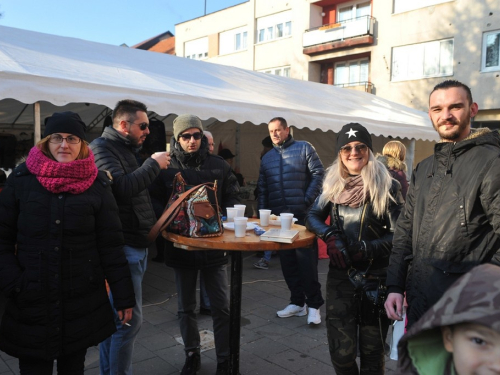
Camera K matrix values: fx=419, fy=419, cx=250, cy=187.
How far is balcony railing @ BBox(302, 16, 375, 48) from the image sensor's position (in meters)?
21.6

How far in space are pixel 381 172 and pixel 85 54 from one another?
5825mm

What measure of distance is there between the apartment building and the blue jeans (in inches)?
735

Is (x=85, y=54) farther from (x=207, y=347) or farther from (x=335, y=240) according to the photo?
(x=335, y=240)

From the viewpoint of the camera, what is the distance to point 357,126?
271cm

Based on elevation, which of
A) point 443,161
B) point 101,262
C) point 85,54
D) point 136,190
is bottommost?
point 101,262

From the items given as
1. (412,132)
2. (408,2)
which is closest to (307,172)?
(412,132)

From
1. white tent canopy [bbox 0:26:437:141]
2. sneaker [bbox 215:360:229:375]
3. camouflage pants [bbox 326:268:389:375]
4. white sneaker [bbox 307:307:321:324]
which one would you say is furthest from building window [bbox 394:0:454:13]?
sneaker [bbox 215:360:229:375]

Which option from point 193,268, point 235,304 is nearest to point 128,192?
point 193,268

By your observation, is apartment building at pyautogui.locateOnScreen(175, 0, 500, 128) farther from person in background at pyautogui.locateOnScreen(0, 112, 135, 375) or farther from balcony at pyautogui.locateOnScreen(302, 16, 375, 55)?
person in background at pyautogui.locateOnScreen(0, 112, 135, 375)

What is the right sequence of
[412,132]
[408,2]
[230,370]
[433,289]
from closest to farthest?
[433,289]
[230,370]
[412,132]
[408,2]

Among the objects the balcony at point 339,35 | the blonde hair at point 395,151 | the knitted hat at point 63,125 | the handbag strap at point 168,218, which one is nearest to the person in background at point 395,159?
the blonde hair at point 395,151

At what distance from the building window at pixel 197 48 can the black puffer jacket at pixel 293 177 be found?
26828 millimetres

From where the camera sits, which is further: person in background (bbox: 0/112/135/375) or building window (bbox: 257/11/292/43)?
building window (bbox: 257/11/292/43)

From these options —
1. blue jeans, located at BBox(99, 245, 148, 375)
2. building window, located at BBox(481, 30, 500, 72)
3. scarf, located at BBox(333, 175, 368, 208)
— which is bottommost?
blue jeans, located at BBox(99, 245, 148, 375)
